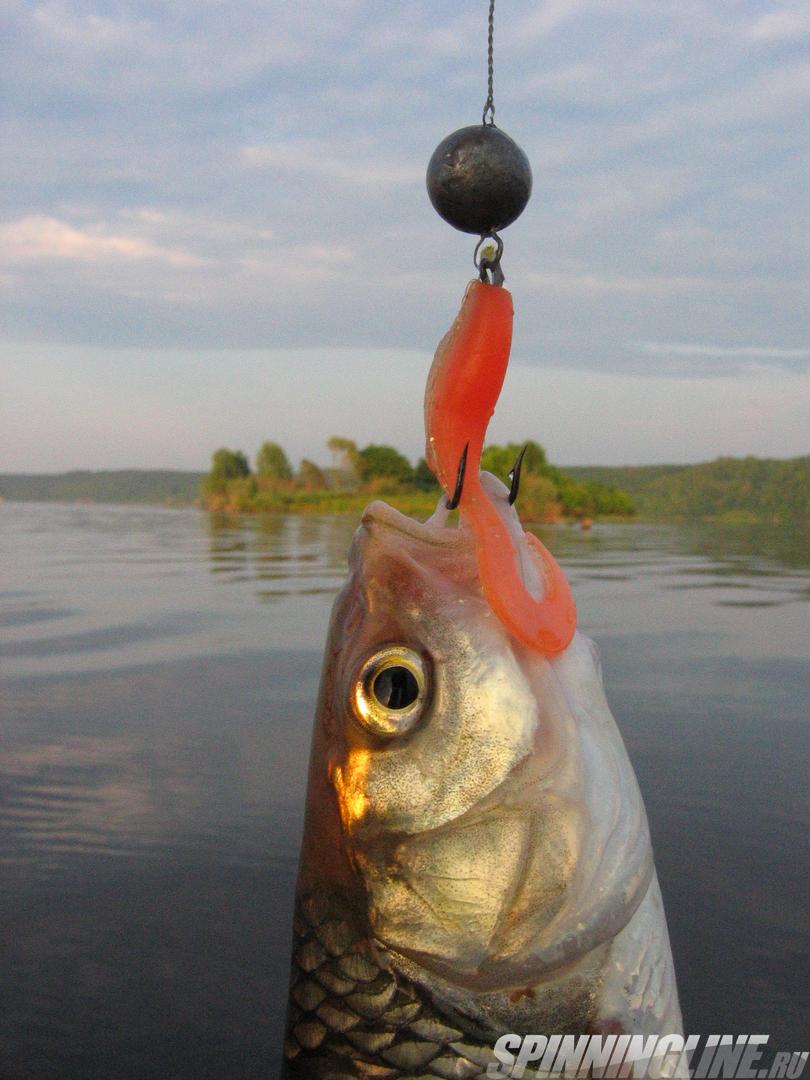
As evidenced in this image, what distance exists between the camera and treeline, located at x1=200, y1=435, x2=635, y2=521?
40.7 m

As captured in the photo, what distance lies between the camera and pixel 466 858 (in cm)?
154

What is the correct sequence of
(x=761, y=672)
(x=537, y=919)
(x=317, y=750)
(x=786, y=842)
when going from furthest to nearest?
1. (x=761, y=672)
2. (x=786, y=842)
3. (x=317, y=750)
4. (x=537, y=919)

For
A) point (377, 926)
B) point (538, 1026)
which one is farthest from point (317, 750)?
point (538, 1026)

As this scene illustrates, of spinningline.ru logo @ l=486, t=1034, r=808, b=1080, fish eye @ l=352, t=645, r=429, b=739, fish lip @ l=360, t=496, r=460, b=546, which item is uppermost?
fish lip @ l=360, t=496, r=460, b=546

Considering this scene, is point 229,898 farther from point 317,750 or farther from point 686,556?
point 686,556

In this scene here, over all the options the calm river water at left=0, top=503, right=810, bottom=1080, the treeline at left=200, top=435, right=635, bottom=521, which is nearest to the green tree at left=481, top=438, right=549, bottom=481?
the treeline at left=200, top=435, right=635, bottom=521

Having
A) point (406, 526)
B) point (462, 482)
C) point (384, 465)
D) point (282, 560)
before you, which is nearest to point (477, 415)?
point (462, 482)

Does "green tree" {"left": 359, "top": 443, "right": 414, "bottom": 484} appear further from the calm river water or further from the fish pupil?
the fish pupil

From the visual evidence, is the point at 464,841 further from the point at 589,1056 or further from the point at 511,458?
the point at 511,458

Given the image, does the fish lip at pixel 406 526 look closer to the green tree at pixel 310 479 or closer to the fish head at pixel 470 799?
the fish head at pixel 470 799

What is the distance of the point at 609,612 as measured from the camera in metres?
10.1

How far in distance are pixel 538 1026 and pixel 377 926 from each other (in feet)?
0.94

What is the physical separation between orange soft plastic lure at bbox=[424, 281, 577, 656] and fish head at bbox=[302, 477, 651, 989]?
0.10 m

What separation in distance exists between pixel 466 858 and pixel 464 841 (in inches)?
1.0
